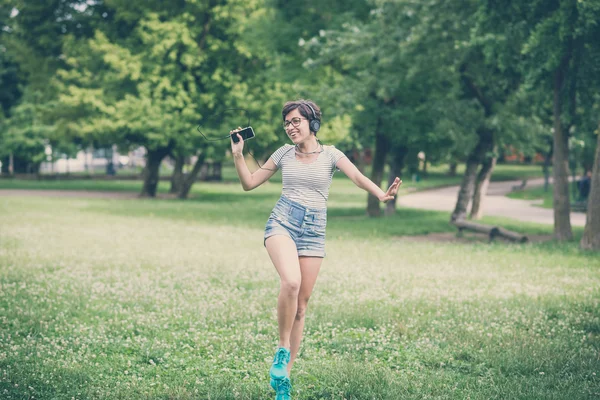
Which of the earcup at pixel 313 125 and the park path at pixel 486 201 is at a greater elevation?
the earcup at pixel 313 125

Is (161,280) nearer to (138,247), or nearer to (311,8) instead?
(138,247)

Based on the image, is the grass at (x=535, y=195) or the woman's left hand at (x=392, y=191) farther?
the grass at (x=535, y=195)

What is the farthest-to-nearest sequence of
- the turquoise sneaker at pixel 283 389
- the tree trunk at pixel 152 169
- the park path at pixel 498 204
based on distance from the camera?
the tree trunk at pixel 152 169
the park path at pixel 498 204
the turquoise sneaker at pixel 283 389

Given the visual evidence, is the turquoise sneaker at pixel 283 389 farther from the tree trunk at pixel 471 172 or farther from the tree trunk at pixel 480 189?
the tree trunk at pixel 480 189

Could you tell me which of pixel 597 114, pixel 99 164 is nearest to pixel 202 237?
pixel 597 114

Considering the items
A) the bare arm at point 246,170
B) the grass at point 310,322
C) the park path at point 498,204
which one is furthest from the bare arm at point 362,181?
the park path at point 498,204

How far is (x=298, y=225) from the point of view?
242 inches

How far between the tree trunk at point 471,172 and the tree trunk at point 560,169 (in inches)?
250

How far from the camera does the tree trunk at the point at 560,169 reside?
60.4 ft

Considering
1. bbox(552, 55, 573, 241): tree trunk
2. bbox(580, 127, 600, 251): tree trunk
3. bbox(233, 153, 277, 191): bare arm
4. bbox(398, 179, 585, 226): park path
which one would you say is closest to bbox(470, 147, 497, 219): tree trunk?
bbox(398, 179, 585, 226): park path

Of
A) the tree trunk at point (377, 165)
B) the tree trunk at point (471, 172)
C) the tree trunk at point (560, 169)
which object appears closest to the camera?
the tree trunk at point (560, 169)

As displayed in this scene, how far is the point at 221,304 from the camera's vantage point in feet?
32.9

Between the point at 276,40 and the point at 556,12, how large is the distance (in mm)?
14899

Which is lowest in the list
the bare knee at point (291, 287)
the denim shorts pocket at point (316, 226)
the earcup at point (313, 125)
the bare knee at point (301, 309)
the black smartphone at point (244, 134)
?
the bare knee at point (301, 309)
